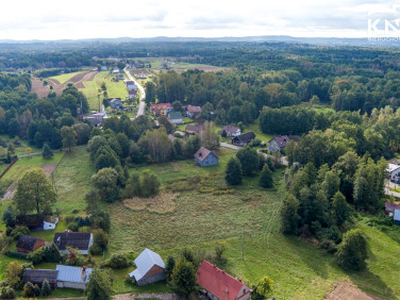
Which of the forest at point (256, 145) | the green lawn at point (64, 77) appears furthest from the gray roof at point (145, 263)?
the green lawn at point (64, 77)

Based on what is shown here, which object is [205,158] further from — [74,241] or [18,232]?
Answer: [18,232]

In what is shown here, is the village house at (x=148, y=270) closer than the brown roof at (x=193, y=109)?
Yes

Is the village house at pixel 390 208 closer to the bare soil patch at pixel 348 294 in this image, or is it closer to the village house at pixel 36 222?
the bare soil patch at pixel 348 294

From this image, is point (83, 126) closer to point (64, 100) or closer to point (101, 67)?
point (64, 100)

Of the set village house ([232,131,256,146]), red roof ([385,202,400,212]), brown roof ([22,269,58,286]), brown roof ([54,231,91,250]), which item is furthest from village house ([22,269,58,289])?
village house ([232,131,256,146])

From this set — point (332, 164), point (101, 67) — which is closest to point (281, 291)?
point (332, 164)
